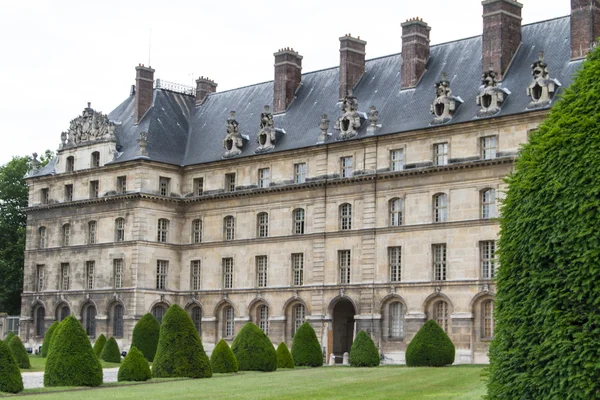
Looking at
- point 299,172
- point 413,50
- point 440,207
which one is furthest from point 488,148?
point 299,172

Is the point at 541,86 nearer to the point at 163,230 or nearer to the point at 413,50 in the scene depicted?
the point at 413,50

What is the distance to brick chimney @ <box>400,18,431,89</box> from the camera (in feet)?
179

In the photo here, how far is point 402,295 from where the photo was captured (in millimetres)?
51375

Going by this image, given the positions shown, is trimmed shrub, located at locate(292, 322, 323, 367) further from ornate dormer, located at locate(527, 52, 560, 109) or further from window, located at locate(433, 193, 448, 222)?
ornate dormer, located at locate(527, 52, 560, 109)

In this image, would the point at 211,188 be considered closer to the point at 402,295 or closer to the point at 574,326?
the point at 402,295

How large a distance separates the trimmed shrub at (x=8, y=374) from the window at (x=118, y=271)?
29.7 m

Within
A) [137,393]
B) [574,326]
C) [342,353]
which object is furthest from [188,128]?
[574,326]

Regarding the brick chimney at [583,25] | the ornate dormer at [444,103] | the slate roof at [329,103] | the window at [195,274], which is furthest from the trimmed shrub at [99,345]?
the brick chimney at [583,25]

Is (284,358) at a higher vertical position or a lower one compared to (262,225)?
lower

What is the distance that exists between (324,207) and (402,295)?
23.3ft

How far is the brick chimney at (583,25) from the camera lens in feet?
155

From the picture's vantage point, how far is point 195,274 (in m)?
62.7

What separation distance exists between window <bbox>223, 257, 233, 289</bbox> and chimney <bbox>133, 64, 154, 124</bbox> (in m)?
11.0

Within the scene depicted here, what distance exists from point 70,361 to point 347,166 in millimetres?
24401
